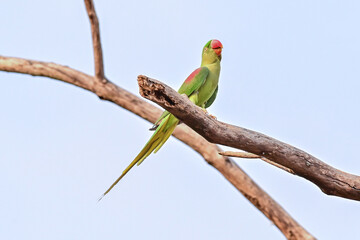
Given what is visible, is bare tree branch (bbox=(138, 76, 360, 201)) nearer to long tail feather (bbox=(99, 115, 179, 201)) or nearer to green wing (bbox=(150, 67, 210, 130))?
long tail feather (bbox=(99, 115, 179, 201))

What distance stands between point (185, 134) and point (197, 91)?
2.08 meters

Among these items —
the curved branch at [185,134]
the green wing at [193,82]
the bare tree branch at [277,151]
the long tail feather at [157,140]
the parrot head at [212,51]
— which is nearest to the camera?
the bare tree branch at [277,151]

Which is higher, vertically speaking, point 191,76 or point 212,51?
point 212,51

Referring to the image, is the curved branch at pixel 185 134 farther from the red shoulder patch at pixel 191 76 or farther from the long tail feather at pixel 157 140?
the long tail feather at pixel 157 140

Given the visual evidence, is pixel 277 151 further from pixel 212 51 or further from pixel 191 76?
pixel 212 51

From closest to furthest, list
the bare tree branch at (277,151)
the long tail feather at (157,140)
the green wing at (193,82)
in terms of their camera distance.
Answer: the bare tree branch at (277,151), the long tail feather at (157,140), the green wing at (193,82)

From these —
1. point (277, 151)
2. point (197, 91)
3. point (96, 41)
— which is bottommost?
point (277, 151)

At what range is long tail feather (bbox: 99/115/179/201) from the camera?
10.4 feet

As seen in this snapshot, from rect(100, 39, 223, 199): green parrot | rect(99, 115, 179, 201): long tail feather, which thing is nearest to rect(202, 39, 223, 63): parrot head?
rect(100, 39, 223, 199): green parrot

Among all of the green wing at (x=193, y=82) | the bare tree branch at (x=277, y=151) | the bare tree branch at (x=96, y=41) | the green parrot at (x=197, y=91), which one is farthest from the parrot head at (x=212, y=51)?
the bare tree branch at (x=96, y=41)

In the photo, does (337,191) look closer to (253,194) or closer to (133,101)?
(253,194)

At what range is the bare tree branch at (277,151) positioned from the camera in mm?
A: 2572

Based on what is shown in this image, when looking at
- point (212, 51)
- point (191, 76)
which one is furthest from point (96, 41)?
point (191, 76)

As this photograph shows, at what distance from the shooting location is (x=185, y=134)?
5.63 m
